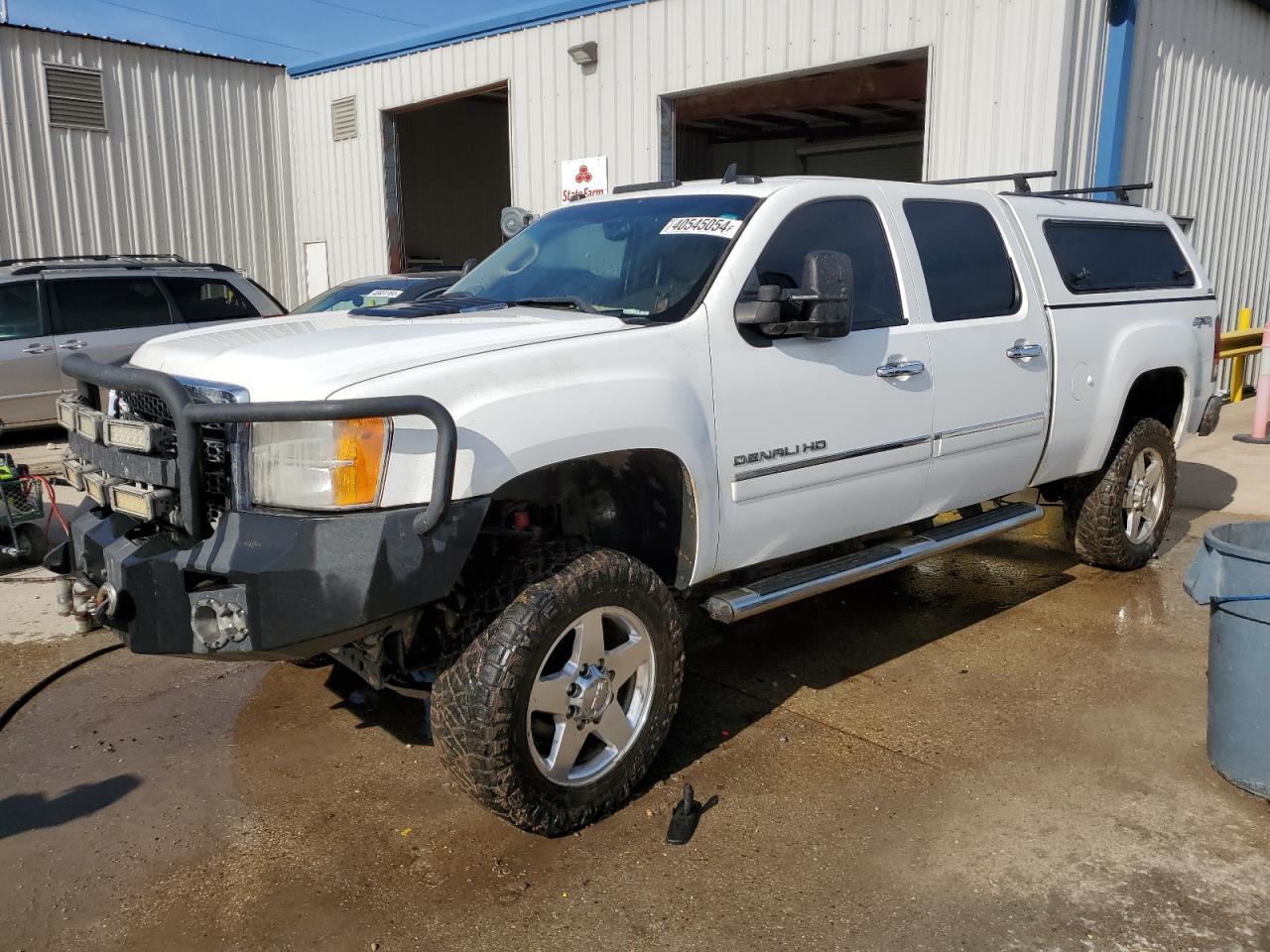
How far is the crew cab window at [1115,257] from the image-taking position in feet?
17.2

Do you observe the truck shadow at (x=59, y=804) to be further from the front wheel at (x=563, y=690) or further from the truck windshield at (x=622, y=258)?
the truck windshield at (x=622, y=258)

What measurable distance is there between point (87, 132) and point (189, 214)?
5.42 feet

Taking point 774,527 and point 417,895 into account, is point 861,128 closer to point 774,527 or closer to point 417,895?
point 774,527

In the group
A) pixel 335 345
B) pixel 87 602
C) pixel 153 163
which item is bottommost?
pixel 87 602

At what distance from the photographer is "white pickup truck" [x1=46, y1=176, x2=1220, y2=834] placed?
2.80 m

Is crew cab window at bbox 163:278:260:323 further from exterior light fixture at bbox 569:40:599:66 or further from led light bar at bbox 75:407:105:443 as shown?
led light bar at bbox 75:407:105:443

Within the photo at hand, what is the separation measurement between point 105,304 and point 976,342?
8.80 meters

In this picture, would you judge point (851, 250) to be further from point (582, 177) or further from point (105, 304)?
point (105, 304)

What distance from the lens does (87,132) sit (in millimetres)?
14078

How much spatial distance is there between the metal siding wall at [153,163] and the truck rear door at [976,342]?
512 inches

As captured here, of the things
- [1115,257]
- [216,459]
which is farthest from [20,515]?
[1115,257]

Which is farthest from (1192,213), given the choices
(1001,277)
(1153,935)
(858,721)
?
(1153,935)

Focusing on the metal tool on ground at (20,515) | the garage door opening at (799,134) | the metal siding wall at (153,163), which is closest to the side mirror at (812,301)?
the metal tool on ground at (20,515)

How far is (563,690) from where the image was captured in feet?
10.5
